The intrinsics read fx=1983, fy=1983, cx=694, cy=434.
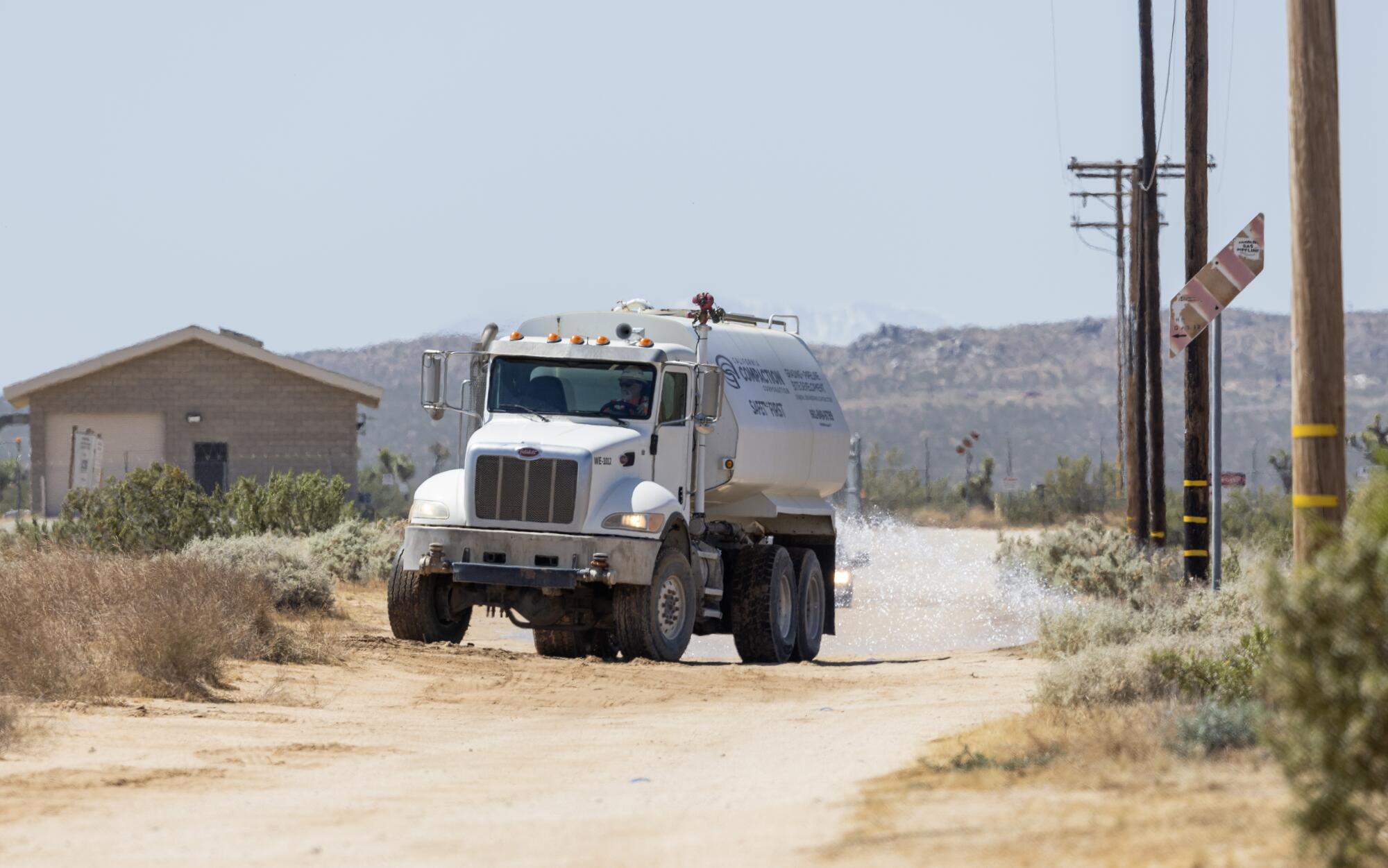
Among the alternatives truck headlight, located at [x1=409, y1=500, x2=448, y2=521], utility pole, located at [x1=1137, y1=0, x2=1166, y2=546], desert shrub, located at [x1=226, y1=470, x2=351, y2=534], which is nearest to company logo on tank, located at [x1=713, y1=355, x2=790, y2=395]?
truck headlight, located at [x1=409, y1=500, x2=448, y2=521]

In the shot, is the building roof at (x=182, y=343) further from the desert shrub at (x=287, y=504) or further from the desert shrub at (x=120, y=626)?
the desert shrub at (x=120, y=626)

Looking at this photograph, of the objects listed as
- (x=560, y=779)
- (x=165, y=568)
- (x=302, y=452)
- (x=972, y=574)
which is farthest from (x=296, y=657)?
(x=302, y=452)

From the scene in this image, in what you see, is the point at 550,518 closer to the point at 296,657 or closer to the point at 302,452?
the point at 296,657

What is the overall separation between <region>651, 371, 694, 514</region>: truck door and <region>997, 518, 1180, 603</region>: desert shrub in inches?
250

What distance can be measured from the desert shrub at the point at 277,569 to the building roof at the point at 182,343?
20745 mm

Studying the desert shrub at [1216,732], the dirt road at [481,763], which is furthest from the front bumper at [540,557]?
the desert shrub at [1216,732]

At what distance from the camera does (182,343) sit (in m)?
46.5

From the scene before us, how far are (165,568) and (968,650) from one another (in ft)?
30.5

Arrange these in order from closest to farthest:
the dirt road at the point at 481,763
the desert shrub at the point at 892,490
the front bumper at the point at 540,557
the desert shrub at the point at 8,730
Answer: the dirt road at the point at 481,763, the desert shrub at the point at 8,730, the front bumper at the point at 540,557, the desert shrub at the point at 892,490

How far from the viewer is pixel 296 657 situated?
17625 mm

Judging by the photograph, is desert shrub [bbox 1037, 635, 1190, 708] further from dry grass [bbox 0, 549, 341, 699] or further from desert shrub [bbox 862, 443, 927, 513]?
desert shrub [bbox 862, 443, 927, 513]

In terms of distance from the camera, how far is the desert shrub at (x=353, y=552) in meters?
31.3

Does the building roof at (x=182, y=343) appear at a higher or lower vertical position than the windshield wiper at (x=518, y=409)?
higher

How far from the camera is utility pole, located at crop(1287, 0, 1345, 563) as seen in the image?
1045 cm
